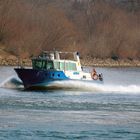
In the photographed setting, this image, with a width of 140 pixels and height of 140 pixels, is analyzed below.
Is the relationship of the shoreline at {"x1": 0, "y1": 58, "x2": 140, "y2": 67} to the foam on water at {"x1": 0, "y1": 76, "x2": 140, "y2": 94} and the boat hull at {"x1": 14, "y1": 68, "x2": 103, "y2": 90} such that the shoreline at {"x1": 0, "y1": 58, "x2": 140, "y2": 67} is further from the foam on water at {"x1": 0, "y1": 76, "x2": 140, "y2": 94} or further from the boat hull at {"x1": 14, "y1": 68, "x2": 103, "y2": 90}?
the boat hull at {"x1": 14, "y1": 68, "x2": 103, "y2": 90}

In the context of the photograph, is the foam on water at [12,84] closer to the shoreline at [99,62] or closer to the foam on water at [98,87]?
the foam on water at [98,87]

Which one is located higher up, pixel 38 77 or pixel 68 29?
pixel 68 29

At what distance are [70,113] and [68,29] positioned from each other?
83868 mm

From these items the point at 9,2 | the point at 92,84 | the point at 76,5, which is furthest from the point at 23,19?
the point at 92,84

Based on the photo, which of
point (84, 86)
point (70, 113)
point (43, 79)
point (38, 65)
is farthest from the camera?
point (84, 86)

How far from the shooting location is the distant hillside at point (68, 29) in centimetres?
11781

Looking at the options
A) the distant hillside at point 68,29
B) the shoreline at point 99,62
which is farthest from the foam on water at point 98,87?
the distant hillside at point 68,29

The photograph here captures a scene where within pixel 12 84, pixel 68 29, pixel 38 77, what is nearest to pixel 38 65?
pixel 38 77

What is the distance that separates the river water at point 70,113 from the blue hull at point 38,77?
28.7 inches

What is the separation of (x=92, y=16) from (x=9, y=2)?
1040 inches

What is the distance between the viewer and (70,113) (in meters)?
42.5

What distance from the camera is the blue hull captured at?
5744cm

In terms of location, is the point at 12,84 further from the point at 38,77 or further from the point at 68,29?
the point at 68,29

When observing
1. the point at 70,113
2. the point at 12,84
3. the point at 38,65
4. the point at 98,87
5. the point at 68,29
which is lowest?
the point at 70,113
